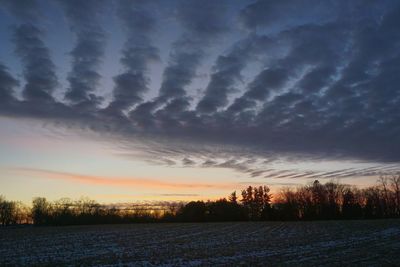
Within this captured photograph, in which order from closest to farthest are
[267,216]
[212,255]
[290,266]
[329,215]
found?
[290,266], [212,255], [329,215], [267,216]

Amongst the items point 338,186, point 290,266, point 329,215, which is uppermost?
point 338,186

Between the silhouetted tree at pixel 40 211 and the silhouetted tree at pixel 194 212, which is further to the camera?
the silhouetted tree at pixel 40 211

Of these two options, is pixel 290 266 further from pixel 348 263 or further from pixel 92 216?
pixel 92 216

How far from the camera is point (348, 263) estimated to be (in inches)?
779

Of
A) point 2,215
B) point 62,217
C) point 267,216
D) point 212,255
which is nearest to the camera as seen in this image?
point 212,255

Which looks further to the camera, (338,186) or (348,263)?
(338,186)

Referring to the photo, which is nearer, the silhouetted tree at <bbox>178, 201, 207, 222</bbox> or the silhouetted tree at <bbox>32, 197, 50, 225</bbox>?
the silhouetted tree at <bbox>178, 201, 207, 222</bbox>

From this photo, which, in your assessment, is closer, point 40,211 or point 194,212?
point 194,212

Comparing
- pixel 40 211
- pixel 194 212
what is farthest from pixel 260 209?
pixel 40 211

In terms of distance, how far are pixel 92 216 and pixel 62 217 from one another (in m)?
8.76

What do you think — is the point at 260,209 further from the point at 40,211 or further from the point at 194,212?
the point at 40,211

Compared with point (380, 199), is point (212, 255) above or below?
below

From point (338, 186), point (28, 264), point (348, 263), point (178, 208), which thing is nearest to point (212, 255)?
point (348, 263)

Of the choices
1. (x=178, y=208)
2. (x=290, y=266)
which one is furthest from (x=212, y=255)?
(x=178, y=208)
